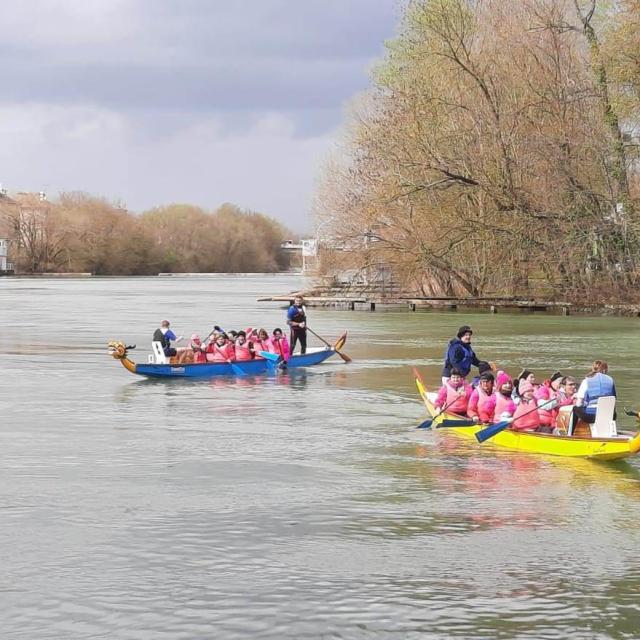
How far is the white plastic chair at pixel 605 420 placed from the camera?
16625 mm

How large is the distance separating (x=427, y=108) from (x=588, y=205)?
930 centimetres

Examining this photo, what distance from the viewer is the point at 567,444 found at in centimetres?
1692

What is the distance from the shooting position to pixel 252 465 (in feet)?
56.2

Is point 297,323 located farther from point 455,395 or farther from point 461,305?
point 461,305

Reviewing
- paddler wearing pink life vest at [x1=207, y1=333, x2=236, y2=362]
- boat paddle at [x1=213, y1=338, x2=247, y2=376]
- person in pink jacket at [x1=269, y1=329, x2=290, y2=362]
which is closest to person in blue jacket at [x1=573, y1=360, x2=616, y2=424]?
boat paddle at [x1=213, y1=338, x2=247, y2=376]

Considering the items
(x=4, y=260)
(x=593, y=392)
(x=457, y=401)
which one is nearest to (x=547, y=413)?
(x=593, y=392)

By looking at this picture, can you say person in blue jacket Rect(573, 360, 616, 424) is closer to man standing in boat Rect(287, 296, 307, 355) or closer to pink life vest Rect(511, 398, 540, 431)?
pink life vest Rect(511, 398, 540, 431)

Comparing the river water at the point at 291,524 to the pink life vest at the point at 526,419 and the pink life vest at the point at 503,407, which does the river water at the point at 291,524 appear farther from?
the pink life vest at the point at 503,407

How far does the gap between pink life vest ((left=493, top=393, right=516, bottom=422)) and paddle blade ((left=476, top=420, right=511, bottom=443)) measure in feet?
1.34

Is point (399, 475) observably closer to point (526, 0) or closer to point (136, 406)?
point (136, 406)

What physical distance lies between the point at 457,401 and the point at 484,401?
A: 36.7 inches

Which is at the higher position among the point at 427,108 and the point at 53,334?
the point at 427,108

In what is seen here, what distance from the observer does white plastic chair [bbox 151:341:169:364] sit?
28.3 m

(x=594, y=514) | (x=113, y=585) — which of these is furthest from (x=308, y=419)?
(x=113, y=585)
